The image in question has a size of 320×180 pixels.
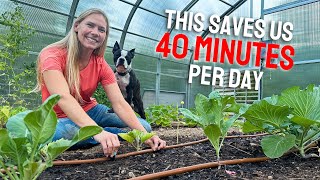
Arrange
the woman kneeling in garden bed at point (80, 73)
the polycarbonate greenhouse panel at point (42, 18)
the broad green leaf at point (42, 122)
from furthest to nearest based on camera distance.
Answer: the polycarbonate greenhouse panel at point (42, 18), the woman kneeling in garden bed at point (80, 73), the broad green leaf at point (42, 122)

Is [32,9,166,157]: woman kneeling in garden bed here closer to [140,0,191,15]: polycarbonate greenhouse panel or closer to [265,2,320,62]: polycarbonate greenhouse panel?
[265,2,320,62]: polycarbonate greenhouse panel

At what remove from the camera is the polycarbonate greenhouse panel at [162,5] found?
8.09 m

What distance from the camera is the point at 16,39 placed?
4.43 metres

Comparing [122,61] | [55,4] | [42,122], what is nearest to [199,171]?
[42,122]

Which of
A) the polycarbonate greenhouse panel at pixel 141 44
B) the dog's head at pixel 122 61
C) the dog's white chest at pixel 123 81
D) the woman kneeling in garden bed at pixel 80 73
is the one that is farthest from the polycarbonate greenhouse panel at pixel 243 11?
the woman kneeling in garden bed at pixel 80 73

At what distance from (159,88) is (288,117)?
7.66 meters

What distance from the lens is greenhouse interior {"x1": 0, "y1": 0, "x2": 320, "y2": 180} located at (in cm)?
127

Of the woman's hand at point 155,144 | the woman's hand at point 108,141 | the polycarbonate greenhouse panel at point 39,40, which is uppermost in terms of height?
the polycarbonate greenhouse panel at point 39,40

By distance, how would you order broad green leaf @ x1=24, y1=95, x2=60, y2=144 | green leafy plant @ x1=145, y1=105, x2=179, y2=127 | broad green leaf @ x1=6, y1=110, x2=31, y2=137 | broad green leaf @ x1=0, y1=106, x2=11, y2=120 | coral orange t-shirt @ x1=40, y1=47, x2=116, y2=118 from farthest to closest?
green leafy plant @ x1=145, y1=105, x2=179, y2=127 → broad green leaf @ x1=0, y1=106, x2=11, y2=120 → coral orange t-shirt @ x1=40, y1=47, x2=116, y2=118 → broad green leaf @ x1=6, y1=110, x2=31, y2=137 → broad green leaf @ x1=24, y1=95, x2=60, y2=144

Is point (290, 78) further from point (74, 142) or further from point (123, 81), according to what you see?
point (74, 142)

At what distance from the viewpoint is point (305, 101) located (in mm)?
1351

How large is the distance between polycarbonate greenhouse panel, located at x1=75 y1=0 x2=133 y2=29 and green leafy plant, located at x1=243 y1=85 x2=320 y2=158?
6061 mm

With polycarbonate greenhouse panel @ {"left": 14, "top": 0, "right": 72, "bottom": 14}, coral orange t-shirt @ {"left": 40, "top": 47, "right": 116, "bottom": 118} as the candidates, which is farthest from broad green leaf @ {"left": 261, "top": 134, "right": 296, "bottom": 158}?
polycarbonate greenhouse panel @ {"left": 14, "top": 0, "right": 72, "bottom": 14}

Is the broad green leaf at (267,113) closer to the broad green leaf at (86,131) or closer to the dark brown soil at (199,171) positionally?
the dark brown soil at (199,171)
